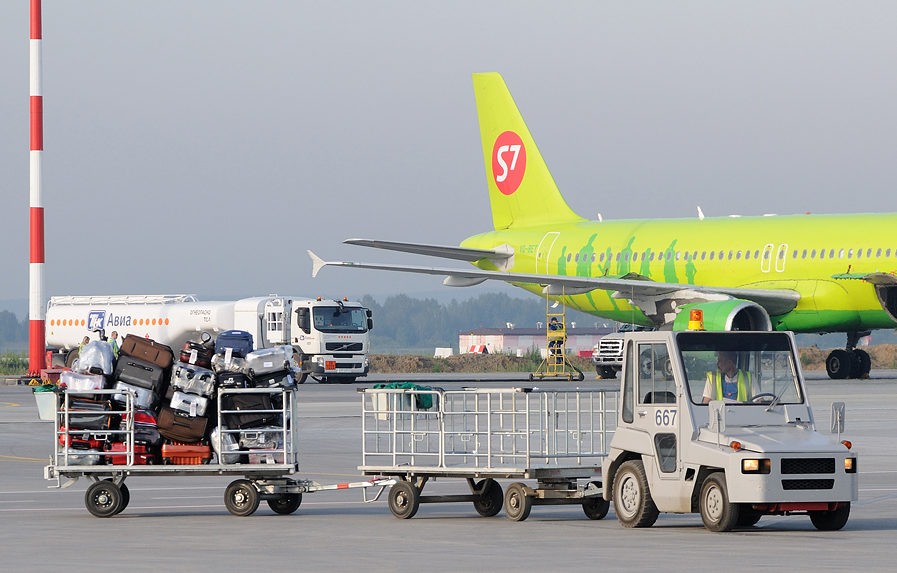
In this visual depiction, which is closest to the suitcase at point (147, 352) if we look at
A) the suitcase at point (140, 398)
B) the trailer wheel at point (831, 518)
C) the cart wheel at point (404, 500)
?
the suitcase at point (140, 398)

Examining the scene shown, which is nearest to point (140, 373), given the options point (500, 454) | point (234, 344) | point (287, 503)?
point (234, 344)

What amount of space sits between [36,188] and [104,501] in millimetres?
33248

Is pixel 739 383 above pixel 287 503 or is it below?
above

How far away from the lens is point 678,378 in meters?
13.0

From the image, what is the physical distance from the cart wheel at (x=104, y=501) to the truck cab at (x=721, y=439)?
4730mm

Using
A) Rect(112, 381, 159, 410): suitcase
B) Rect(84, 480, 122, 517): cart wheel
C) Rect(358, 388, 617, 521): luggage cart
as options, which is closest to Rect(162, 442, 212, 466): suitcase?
Rect(112, 381, 159, 410): suitcase

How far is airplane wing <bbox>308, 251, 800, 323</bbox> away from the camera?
1676 inches

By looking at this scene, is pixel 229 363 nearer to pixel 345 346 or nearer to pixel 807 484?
pixel 807 484

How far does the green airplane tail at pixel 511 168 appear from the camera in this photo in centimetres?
5278

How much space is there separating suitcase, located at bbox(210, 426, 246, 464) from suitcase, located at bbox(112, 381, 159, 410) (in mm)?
695

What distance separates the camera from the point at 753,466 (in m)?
12.2

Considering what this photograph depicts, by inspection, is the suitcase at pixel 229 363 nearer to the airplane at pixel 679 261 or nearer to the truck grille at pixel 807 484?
the truck grille at pixel 807 484

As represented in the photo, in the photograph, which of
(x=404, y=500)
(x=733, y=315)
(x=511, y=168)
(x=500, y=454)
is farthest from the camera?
(x=511, y=168)

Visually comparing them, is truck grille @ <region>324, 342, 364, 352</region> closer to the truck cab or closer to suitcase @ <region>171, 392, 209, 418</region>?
suitcase @ <region>171, 392, 209, 418</region>
